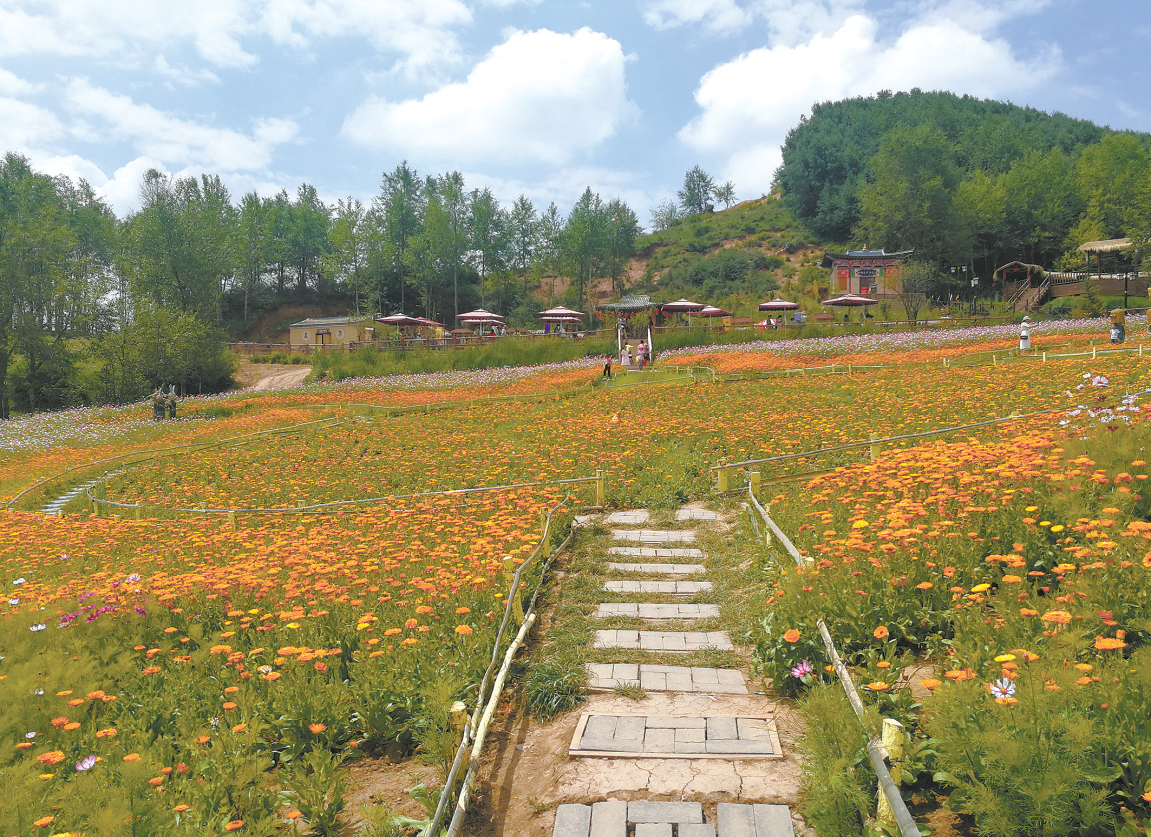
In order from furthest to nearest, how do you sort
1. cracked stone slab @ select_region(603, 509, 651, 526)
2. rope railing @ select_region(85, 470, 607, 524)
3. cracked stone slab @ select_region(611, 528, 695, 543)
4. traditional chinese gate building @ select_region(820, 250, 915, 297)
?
traditional chinese gate building @ select_region(820, 250, 915, 297), rope railing @ select_region(85, 470, 607, 524), cracked stone slab @ select_region(603, 509, 651, 526), cracked stone slab @ select_region(611, 528, 695, 543)

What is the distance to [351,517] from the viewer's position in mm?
10047

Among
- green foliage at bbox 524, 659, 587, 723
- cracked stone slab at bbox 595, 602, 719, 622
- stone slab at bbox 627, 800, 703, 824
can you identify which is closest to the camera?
stone slab at bbox 627, 800, 703, 824

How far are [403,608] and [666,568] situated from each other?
302 cm

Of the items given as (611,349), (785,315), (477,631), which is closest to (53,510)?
(477,631)

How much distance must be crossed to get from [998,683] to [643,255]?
10628cm

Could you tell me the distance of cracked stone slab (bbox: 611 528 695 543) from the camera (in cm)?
866

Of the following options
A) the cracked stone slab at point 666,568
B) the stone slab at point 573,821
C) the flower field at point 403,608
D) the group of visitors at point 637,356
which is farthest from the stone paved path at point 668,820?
the group of visitors at point 637,356

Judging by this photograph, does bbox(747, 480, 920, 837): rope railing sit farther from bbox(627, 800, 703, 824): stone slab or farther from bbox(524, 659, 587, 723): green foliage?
bbox(524, 659, 587, 723): green foliage

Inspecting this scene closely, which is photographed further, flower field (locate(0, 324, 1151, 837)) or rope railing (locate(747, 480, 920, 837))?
flower field (locate(0, 324, 1151, 837))

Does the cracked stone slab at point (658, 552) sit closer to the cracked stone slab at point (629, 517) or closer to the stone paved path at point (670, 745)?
the cracked stone slab at point (629, 517)

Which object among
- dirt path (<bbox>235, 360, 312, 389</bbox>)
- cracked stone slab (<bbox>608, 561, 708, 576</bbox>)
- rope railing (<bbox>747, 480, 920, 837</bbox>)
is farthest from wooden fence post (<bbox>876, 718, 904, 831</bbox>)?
dirt path (<bbox>235, 360, 312, 389</bbox>)

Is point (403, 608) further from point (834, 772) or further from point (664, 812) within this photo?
point (834, 772)

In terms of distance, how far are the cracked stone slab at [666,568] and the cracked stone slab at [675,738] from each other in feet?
9.56

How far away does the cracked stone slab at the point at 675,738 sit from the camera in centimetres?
417
